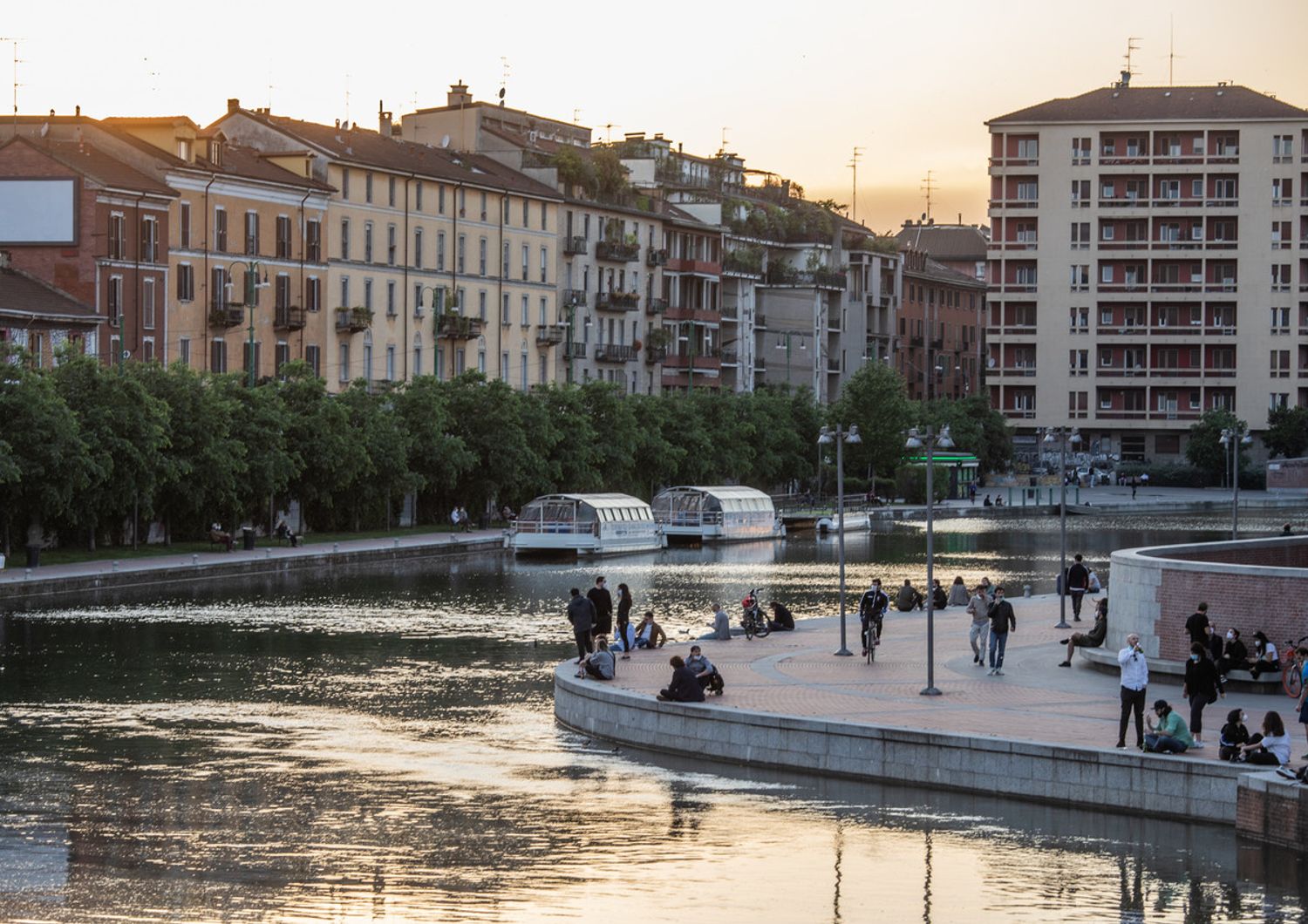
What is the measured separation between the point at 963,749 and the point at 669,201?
13048 cm

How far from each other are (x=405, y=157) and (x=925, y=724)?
91.5m

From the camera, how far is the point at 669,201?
519ft

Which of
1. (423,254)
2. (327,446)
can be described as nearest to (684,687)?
(327,446)

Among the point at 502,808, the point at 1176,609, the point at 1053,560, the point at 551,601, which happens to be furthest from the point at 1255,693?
the point at 1053,560

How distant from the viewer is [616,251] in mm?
138125

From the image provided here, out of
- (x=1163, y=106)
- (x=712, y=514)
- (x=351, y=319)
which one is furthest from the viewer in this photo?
(x=1163, y=106)

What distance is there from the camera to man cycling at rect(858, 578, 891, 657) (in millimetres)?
40656

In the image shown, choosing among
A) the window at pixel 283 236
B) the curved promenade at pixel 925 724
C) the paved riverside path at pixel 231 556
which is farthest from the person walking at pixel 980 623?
the window at pixel 283 236

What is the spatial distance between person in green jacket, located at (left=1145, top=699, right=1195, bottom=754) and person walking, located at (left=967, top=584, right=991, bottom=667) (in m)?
10.4

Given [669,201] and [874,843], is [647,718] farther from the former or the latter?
[669,201]

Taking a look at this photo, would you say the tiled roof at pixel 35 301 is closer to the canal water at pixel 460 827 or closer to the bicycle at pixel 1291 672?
the canal water at pixel 460 827

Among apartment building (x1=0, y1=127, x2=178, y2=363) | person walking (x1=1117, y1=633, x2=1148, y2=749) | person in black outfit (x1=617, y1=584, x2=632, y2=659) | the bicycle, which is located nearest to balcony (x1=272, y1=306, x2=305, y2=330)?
apartment building (x1=0, y1=127, x2=178, y2=363)

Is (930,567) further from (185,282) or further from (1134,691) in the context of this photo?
(185,282)

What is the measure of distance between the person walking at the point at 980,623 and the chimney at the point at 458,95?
348 ft
